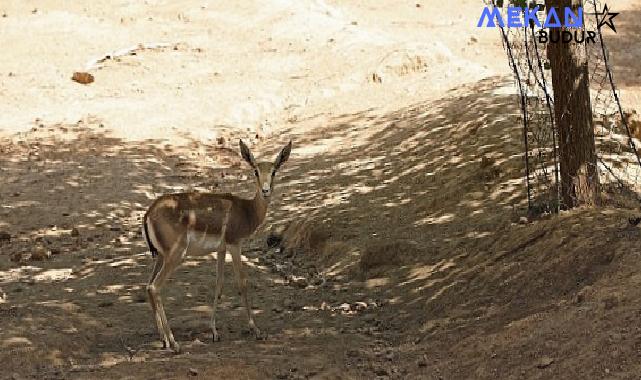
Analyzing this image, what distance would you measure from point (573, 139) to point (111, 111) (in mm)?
9287

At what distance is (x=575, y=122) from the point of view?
318 inches

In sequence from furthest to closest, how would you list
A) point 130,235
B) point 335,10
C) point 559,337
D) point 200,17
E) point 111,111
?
point 335,10 < point 200,17 < point 111,111 < point 130,235 < point 559,337

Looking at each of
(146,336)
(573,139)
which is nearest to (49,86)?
(146,336)

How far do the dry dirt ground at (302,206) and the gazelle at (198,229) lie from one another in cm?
33

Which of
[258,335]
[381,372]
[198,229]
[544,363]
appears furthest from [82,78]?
[544,363]

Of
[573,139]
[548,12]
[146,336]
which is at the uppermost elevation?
[548,12]

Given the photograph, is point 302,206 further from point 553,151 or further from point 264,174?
point 553,151

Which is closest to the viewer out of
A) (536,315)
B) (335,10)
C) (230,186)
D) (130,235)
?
(536,315)

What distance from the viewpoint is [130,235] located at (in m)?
10.9

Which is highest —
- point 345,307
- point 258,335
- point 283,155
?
point 283,155

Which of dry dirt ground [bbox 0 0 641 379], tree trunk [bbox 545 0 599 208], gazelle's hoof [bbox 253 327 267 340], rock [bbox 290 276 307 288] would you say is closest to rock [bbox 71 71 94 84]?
dry dirt ground [bbox 0 0 641 379]

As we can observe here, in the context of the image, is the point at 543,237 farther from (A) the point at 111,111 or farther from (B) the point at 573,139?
(A) the point at 111,111

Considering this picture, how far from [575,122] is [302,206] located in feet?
13.3

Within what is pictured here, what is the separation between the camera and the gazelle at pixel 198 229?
7.48 meters
